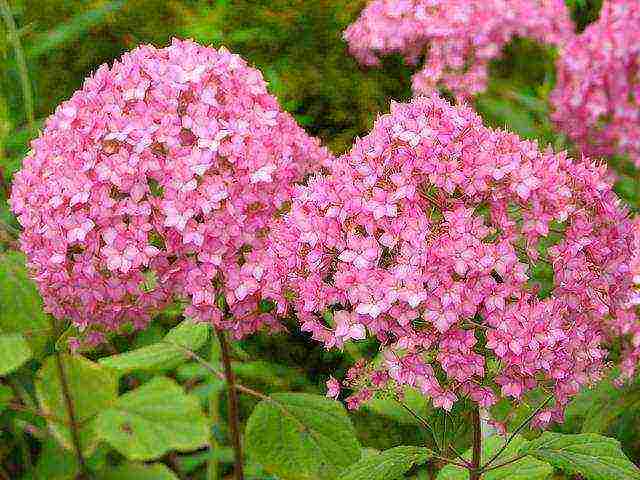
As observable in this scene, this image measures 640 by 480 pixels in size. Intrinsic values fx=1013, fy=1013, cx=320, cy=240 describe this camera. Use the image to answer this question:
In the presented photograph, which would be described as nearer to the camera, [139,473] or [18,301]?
[18,301]

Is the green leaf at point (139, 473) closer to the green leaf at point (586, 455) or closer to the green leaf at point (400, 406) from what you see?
the green leaf at point (400, 406)

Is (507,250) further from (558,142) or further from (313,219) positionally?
(558,142)

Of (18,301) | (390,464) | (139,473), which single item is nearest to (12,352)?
(18,301)

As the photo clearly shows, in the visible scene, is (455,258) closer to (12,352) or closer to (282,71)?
(12,352)

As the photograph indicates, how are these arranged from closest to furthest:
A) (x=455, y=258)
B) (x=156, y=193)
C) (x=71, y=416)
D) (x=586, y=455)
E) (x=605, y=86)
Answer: (x=455, y=258) < (x=586, y=455) < (x=156, y=193) < (x=71, y=416) < (x=605, y=86)

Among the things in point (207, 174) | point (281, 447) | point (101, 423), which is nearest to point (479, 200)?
point (207, 174)

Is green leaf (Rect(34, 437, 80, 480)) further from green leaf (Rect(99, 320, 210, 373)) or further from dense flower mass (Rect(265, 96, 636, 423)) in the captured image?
dense flower mass (Rect(265, 96, 636, 423))
